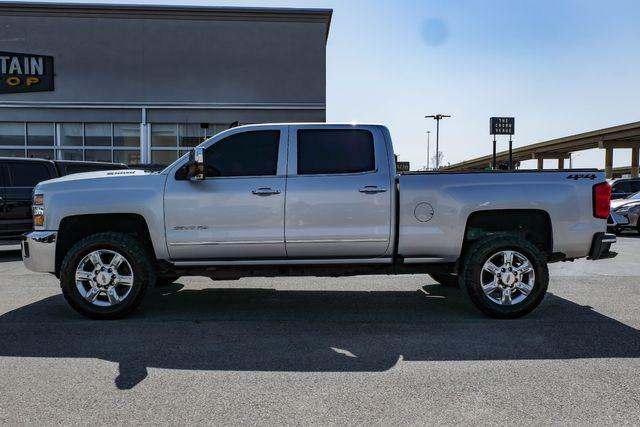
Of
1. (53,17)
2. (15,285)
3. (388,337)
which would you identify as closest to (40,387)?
(388,337)

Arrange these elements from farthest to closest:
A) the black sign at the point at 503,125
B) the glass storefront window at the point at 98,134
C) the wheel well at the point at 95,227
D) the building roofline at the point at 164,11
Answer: the black sign at the point at 503,125 < the glass storefront window at the point at 98,134 < the building roofline at the point at 164,11 < the wheel well at the point at 95,227

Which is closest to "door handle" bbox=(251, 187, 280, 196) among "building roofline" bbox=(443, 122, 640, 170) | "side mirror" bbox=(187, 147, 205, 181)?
"side mirror" bbox=(187, 147, 205, 181)

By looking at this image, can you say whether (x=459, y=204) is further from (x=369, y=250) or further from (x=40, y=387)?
(x=40, y=387)

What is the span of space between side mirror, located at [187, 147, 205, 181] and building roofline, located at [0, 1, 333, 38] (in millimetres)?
19368

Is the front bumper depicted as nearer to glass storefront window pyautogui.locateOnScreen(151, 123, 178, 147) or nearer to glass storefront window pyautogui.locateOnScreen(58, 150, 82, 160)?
glass storefront window pyautogui.locateOnScreen(151, 123, 178, 147)

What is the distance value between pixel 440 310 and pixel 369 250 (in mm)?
1207

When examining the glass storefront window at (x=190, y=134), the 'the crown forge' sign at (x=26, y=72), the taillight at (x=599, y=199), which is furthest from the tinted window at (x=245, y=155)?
the 'the crown forge' sign at (x=26, y=72)

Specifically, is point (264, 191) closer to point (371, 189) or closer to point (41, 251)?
point (371, 189)

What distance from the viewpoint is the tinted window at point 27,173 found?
35.2 feet

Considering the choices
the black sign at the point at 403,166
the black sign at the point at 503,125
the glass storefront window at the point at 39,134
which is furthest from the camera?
the black sign at the point at 503,125

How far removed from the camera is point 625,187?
19.4 m

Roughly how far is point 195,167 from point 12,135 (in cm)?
2196

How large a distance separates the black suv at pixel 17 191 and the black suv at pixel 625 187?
679 inches

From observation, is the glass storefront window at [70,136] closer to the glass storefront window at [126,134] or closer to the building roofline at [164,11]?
the glass storefront window at [126,134]
